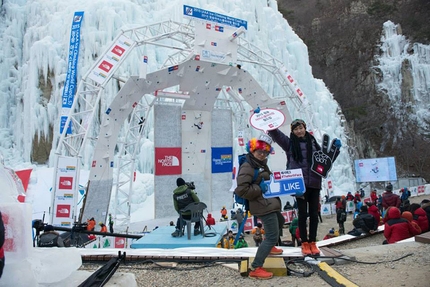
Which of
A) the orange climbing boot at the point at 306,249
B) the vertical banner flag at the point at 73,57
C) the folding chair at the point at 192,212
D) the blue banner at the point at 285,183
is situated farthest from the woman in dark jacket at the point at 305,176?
the vertical banner flag at the point at 73,57

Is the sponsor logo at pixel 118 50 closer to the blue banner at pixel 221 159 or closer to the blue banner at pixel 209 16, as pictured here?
the blue banner at pixel 209 16

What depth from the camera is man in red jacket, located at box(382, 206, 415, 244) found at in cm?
475

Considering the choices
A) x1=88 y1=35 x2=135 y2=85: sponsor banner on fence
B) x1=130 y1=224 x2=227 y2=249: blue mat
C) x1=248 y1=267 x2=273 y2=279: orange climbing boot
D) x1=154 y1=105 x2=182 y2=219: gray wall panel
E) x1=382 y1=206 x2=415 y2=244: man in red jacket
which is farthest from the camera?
x1=154 y1=105 x2=182 y2=219: gray wall panel

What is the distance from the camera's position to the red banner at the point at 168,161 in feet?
44.2

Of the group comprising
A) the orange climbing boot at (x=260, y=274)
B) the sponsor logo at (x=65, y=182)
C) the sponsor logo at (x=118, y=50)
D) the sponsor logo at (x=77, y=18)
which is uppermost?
the sponsor logo at (x=77, y=18)

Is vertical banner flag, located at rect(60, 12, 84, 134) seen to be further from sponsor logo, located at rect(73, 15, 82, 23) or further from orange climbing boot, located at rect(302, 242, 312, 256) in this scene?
orange climbing boot, located at rect(302, 242, 312, 256)

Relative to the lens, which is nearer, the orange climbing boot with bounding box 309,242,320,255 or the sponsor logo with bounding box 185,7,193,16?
the orange climbing boot with bounding box 309,242,320,255

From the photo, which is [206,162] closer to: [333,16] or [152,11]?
[152,11]

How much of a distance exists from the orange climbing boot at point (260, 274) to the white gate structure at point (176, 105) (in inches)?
277

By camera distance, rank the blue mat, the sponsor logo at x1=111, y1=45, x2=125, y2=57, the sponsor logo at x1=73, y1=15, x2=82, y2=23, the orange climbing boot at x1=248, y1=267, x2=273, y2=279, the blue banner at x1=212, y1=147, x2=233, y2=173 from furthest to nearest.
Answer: the sponsor logo at x1=73, y1=15, x2=82, y2=23 < the blue banner at x1=212, y1=147, x2=233, y2=173 < the sponsor logo at x1=111, y1=45, x2=125, y2=57 < the blue mat < the orange climbing boot at x1=248, y1=267, x2=273, y2=279

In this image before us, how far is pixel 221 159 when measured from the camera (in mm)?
14984

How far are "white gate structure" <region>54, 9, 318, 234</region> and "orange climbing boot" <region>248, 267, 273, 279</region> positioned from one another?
7039 mm

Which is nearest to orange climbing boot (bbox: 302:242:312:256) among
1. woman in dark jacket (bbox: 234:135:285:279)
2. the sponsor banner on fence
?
woman in dark jacket (bbox: 234:135:285:279)

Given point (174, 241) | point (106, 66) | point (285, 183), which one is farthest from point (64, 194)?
point (285, 183)
